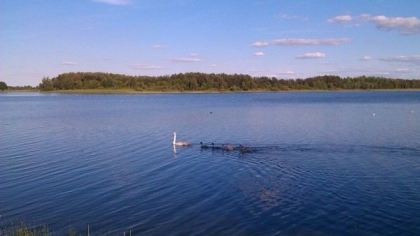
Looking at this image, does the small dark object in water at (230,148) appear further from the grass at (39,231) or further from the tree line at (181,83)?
the tree line at (181,83)

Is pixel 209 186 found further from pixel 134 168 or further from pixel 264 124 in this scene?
pixel 264 124

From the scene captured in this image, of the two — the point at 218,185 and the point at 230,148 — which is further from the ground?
the point at 230,148

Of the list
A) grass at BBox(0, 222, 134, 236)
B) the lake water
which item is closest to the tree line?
the lake water

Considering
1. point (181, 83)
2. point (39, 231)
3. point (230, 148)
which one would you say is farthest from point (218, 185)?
point (181, 83)

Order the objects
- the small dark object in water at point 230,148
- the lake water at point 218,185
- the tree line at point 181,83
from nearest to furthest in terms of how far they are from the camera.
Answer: the lake water at point 218,185
the small dark object in water at point 230,148
the tree line at point 181,83

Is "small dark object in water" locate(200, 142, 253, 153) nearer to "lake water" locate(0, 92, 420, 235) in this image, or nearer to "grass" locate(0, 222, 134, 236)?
"lake water" locate(0, 92, 420, 235)

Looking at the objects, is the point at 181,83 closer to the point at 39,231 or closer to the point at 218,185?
the point at 218,185

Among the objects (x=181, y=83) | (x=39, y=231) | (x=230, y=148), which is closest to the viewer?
(x=39, y=231)

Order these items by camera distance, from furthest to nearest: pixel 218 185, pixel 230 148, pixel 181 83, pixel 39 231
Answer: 1. pixel 181 83
2. pixel 230 148
3. pixel 218 185
4. pixel 39 231

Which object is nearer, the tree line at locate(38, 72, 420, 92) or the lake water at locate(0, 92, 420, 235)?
the lake water at locate(0, 92, 420, 235)

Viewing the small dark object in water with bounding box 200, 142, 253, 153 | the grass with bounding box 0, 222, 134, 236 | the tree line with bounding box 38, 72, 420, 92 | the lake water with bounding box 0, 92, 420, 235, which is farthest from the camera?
the tree line with bounding box 38, 72, 420, 92

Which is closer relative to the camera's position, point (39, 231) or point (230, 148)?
point (39, 231)

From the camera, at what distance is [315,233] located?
39.8ft

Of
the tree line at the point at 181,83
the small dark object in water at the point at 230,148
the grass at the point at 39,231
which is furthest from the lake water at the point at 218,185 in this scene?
the tree line at the point at 181,83
